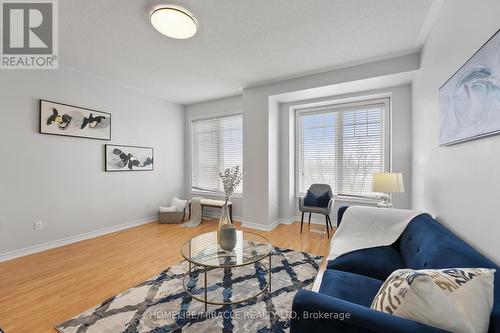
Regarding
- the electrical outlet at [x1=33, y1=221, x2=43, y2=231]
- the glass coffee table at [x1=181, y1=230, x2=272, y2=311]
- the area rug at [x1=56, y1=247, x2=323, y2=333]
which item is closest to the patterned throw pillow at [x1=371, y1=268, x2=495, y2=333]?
the area rug at [x1=56, y1=247, x2=323, y2=333]

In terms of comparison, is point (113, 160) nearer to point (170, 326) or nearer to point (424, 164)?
point (170, 326)

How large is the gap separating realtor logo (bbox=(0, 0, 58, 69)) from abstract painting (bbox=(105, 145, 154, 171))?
1.45 metres

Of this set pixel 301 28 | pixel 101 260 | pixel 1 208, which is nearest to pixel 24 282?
pixel 101 260

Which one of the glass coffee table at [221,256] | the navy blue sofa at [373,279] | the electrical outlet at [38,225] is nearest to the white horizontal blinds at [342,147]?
the navy blue sofa at [373,279]

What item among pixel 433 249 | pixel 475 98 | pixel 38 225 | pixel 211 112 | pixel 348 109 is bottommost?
pixel 38 225

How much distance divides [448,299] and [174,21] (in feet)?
8.81

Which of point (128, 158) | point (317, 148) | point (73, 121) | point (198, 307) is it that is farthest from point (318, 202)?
point (73, 121)

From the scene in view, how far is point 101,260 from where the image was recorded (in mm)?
2666

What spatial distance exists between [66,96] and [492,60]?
179 inches

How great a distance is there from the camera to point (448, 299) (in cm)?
78

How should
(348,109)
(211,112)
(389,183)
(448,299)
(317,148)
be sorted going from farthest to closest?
(211,112), (317,148), (348,109), (389,183), (448,299)

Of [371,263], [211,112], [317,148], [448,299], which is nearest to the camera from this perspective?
[448,299]

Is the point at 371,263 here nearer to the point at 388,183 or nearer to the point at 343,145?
the point at 388,183

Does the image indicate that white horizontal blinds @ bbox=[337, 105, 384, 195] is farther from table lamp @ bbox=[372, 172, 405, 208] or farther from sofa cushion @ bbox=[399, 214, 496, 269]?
sofa cushion @ bbox=[399, 214, 496, 269]
